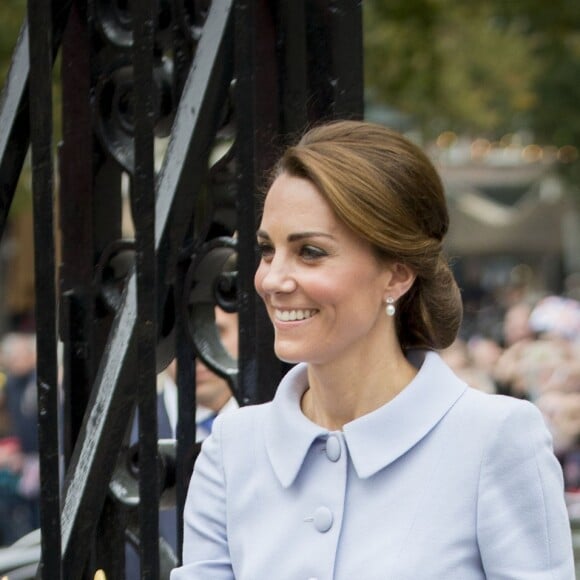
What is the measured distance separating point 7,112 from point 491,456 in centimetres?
116

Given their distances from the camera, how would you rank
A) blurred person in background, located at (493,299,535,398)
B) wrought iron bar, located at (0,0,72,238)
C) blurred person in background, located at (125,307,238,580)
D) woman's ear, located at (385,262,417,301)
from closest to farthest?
woman's ear, located at (385,262,417,301), wrought iron bar, located at (0,0,72,238), blurred person in background, located at (125,307,238,580), blurred person in background, located at (493,299,535,398)

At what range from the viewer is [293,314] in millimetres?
2344

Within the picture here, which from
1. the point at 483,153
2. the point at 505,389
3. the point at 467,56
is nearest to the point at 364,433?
the point at 505,389

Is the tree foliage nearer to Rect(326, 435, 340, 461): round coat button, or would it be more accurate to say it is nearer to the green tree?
the green tree

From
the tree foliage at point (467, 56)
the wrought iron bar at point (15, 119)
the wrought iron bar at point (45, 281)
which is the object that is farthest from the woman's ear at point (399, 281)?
the tree foliage at point (467, 56)

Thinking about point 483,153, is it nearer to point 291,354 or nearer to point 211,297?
point 211,297

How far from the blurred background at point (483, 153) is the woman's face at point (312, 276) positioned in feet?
1.31

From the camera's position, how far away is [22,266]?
29672 millimetres

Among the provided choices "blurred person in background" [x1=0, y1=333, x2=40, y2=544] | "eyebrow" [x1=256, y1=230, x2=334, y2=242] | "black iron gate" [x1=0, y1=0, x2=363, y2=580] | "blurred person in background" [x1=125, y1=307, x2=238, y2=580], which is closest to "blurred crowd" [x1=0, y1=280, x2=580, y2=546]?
"blurred person in background" [x1=0, y1=333, x2=40, y2=544]

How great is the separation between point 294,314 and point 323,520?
1.10 ft

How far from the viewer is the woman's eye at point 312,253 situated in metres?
2.33

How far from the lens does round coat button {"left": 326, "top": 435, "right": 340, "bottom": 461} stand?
2410mm

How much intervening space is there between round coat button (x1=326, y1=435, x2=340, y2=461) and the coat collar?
0.07ft

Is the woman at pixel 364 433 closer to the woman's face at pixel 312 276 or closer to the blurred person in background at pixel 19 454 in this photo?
the woman's face at pixel 312 276
